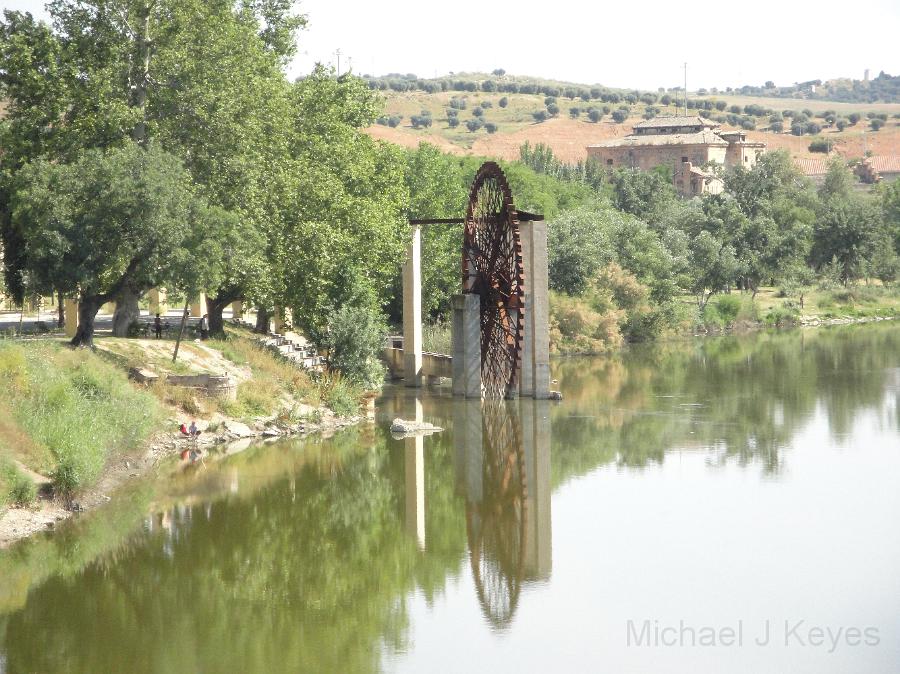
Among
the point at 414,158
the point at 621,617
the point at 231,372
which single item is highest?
the point at 414,158

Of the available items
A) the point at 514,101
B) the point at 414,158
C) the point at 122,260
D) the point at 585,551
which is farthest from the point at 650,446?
the point at 514,101

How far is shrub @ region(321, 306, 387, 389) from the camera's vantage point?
126ft

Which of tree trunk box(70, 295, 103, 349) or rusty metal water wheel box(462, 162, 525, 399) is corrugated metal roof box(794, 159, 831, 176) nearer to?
rusty metal water wheel box(462, 162, 525, 399)

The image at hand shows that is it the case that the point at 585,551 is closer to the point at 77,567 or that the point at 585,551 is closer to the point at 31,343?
the point at 77,567

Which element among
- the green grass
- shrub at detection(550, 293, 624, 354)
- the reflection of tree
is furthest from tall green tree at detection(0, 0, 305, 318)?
shrub at detection(550, 293, 624, 354)

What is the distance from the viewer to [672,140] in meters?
128

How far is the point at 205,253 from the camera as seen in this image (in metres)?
33.3

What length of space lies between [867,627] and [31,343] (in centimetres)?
2064

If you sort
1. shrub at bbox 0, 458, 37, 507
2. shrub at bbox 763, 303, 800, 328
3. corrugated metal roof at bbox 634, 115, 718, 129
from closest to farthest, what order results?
shrub at bbox 0, 458, 37, 507 < shrub at bbox 763, 303, 800, 328 < corrugated metal roof at bbox 634, 115, 718, 129

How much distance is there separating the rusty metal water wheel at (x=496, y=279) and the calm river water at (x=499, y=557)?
3.54m

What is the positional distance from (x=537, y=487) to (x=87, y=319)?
12.4 metres

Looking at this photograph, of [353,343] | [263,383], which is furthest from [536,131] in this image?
[263,383]

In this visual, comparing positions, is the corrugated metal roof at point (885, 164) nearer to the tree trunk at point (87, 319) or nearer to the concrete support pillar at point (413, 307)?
the concrete support pillar at point (413, 307)

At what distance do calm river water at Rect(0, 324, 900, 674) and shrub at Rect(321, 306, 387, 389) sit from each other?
10.1 ft
